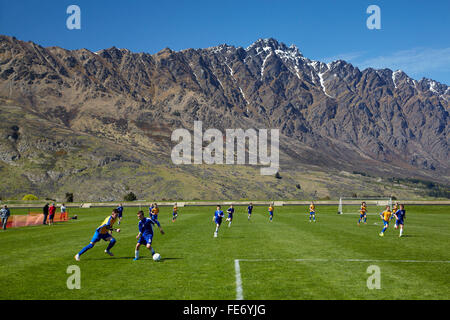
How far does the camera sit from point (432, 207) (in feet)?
319

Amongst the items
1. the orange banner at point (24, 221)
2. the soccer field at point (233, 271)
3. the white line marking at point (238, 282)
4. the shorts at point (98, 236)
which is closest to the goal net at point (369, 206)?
the orange banner at point (24, 221)

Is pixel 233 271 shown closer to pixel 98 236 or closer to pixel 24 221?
pixel 98 236

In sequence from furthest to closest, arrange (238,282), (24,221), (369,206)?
(369,206) → (24,221) → (238,282)

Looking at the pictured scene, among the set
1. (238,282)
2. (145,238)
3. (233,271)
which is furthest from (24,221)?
(238,282)

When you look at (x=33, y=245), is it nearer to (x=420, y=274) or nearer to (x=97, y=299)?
(x=97, y=299)

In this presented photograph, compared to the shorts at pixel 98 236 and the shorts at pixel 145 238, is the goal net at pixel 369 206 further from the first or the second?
the shorts at pixel 98 236

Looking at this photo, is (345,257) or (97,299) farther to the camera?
(345,257)

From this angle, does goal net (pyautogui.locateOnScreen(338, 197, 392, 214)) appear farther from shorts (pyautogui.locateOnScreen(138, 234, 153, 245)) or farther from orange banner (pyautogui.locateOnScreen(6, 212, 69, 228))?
shorts (pyautogui.locateOnScreen(138, 234, 153, 245))

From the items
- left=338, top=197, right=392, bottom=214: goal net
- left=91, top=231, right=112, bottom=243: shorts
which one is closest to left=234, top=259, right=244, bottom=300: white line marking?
left=91, top=231, right=112, bottom=243: shorts

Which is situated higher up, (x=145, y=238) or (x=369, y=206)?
(x=145, y=238)

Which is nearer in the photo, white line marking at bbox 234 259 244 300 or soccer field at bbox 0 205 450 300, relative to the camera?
white line marking at bbox 234 259 244 300
